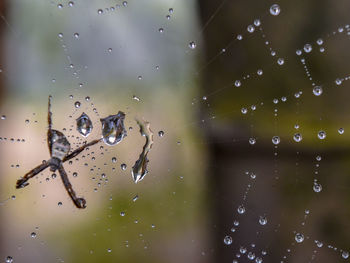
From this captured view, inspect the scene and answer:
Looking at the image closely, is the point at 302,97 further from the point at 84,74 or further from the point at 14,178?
the point at 14,178

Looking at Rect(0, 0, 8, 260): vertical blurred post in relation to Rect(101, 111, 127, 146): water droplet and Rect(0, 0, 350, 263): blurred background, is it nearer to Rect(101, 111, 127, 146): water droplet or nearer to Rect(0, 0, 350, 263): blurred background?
Rect(0, 0, 350, 263): blurred background

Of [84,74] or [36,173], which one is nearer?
[36,173]

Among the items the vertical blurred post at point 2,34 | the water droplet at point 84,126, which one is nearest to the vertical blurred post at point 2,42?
the vertical blurred post at point 2,34

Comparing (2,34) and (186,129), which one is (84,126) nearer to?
(186,129)

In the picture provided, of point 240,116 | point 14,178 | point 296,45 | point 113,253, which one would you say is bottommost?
point 113,253

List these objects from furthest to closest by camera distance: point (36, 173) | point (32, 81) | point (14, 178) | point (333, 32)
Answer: point (32, 81) → point (14, 178) → point (333, 32) → point (36, 173)

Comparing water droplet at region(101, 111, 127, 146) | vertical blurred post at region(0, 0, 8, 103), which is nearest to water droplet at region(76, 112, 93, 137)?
water droplet at region(101, 111, 127, 146)

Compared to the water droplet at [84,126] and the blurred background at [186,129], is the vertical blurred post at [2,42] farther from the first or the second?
the water droplet at [84,126]

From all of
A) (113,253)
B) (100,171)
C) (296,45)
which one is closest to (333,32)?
(296,45)

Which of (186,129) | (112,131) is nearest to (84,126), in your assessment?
(112,131)
